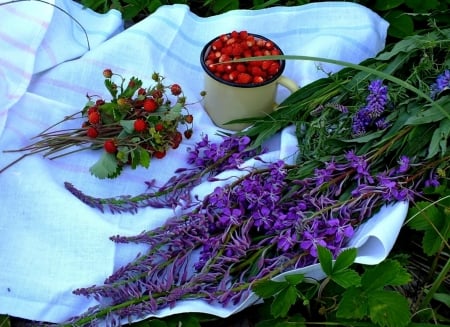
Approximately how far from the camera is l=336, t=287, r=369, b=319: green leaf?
1.01 meters

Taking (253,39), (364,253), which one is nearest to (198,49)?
(253,39)

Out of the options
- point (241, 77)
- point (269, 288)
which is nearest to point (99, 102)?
point (241, 77)

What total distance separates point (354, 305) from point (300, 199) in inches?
10.1

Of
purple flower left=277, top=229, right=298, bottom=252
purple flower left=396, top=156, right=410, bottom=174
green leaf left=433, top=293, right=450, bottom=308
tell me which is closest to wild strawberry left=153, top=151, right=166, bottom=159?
purple flower left=277, top=229, right=298, bottom=252

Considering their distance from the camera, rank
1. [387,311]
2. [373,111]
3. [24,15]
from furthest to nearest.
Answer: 1. [24,15]
2. [373,111]
3. [387,311]

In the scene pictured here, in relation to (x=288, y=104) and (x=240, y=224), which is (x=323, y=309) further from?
(x=288, y=104)

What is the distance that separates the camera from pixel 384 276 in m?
1.02

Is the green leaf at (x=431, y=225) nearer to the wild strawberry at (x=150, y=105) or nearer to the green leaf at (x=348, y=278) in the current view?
the green leaf at (x=348, y=278)

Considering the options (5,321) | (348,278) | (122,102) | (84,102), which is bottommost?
(5,321)

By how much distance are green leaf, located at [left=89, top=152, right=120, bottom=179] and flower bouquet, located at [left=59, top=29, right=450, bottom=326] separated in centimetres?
6

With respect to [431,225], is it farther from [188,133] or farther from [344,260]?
[188,133]

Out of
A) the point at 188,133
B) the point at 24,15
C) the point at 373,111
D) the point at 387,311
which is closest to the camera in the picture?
the point at 387,311

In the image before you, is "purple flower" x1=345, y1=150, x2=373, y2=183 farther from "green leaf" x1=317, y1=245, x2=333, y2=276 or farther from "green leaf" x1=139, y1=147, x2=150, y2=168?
"green leaf" x1=139, y1=147, x2=150, y2=168

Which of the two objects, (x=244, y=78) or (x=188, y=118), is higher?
(x=244, y=78)
